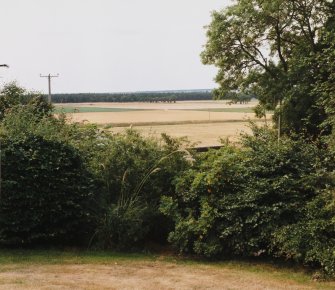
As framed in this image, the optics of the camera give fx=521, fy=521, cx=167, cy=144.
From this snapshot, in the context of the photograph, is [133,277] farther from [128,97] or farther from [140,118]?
[128,97]

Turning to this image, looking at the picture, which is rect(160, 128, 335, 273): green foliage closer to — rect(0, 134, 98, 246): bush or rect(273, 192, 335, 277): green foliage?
rect(273, 192, 335, 277): green foliage

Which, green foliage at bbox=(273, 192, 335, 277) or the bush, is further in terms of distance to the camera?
the bush

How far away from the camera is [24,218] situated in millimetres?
10758

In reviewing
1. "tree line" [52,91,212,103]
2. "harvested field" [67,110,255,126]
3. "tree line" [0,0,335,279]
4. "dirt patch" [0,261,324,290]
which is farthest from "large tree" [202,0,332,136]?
"tree line" [52,91,212,103]

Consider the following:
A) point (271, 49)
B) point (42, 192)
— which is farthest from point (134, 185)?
point (271, 49)

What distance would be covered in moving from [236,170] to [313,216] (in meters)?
1.85

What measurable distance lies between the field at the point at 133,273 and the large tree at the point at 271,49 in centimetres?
1301

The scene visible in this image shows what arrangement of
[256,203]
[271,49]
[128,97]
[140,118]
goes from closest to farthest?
[256,203] < [271,49] < [140,118] < [128,97]

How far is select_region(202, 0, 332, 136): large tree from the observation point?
75.8ft

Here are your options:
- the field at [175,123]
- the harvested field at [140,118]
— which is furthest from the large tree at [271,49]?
the harvested field at [140,118]

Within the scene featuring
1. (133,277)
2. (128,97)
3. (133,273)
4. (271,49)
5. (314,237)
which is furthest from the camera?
(128,97)

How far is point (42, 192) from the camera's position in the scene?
35.8 ft

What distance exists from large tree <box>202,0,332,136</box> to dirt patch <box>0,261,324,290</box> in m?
13.7

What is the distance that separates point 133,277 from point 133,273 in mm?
337
